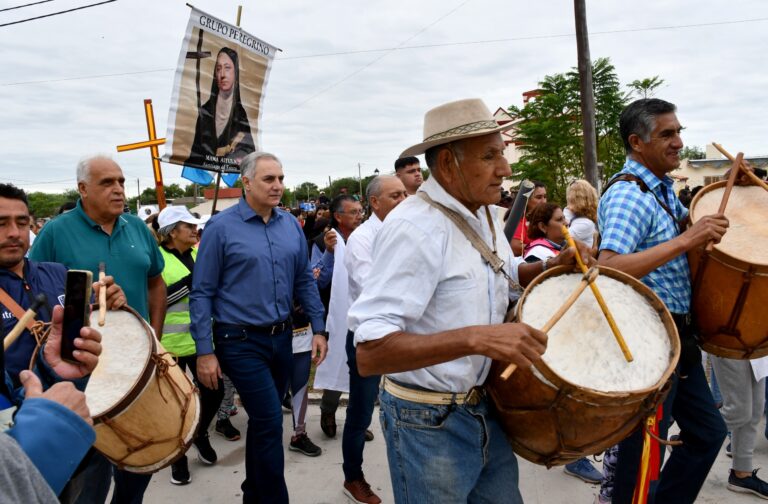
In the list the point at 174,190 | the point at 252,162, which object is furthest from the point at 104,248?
the point at 174,190

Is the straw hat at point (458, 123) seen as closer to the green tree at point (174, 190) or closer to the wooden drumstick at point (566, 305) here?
the wooden drumstick at point (566, 305)

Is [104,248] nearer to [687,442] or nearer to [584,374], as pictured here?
[584,374]

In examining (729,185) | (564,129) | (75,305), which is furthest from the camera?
(564,129)

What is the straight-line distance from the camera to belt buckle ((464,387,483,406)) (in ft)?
6.59

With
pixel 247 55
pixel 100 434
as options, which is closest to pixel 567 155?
pixel 247 55

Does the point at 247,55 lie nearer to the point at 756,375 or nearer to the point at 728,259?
the point at 728,259

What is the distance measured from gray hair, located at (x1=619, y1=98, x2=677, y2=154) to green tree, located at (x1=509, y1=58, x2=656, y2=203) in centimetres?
1850

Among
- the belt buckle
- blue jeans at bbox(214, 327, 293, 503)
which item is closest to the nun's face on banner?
blue jeans at bbox(214, 327, 293, 503)

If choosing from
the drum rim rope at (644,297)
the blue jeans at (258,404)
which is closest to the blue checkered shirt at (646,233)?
the drum rim rope at (644,297)

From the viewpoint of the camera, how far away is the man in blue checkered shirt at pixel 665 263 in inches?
106

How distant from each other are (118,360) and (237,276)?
0.95 metres

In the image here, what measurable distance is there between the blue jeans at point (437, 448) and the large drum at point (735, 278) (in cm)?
119

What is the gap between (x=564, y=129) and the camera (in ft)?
74.9

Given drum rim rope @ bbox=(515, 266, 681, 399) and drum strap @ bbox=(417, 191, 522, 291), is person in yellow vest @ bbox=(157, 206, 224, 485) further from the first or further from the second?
drum rim rope @ bbox=(515, 266, 681, 399)
